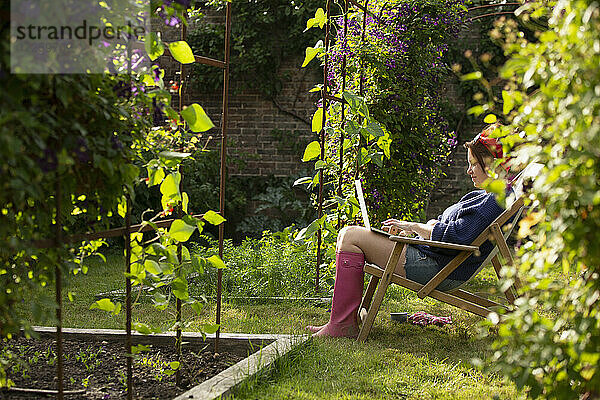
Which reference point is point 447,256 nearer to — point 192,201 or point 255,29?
point 192,201

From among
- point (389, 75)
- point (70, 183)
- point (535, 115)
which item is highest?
point (389, 75)

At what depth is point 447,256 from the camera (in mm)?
3193

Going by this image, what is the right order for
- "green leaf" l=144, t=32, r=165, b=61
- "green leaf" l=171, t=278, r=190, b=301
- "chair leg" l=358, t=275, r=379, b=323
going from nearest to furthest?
"green leaf" l=144, t=32, r=165, b=61 → "green leaf" l=171, t=278, r=190, b=301 → "chair leg" l=358, t=275, r=379, b=323

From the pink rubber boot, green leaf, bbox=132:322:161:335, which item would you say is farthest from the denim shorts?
green leaf, bbox=132:322:161:335

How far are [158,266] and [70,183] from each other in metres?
0.47

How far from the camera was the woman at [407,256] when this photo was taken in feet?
10.5

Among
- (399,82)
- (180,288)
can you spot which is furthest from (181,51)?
(399,82)

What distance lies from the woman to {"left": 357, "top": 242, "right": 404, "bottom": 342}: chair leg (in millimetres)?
100

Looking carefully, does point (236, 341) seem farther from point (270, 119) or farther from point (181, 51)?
point (270, 119)

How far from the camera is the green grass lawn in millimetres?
2414

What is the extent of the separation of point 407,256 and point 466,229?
0.33 metres

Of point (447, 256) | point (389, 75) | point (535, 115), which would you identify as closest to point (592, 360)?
point (535, 115)

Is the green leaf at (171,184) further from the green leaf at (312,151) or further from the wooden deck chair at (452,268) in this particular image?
the green leaf at (312,151)

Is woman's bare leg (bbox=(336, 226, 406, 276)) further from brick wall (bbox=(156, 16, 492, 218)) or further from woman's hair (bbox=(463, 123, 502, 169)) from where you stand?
brick wall (bbox=(156, 16, 492, 218))
